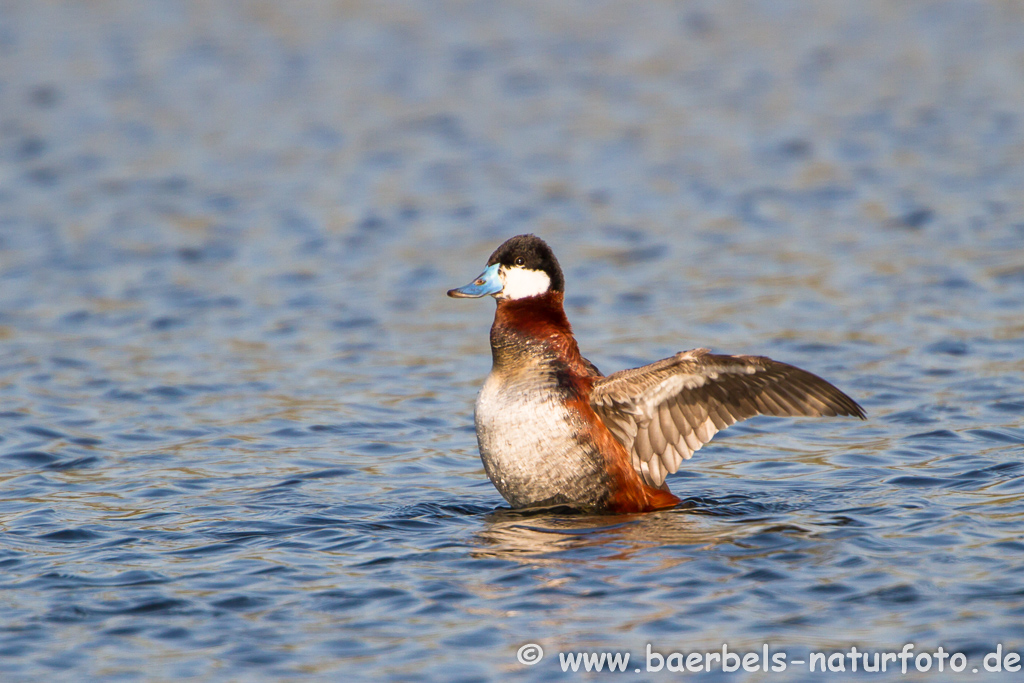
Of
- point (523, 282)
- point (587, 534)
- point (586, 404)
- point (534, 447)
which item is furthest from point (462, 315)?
point (587, 534)

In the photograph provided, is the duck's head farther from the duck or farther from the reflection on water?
the reflection on water

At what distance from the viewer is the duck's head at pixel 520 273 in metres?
7.70

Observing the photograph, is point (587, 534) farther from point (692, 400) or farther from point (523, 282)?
point (523, 282)

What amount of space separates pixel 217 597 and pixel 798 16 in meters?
18.3

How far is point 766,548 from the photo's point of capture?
6777mm

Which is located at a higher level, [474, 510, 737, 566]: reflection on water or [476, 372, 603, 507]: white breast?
[476, 372, 603, 507]: white breast

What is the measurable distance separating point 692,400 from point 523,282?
1182mm

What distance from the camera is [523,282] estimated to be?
7754mm

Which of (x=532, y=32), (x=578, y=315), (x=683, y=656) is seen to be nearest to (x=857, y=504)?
(x=683, y=656)

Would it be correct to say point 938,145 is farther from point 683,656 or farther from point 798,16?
point 683,656

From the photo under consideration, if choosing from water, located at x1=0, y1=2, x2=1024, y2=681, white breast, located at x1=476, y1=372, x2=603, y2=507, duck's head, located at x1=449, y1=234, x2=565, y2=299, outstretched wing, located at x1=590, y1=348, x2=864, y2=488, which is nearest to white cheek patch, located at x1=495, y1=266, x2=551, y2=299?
duck's head, located at x1=449, y1=234, x2=565, y2=299

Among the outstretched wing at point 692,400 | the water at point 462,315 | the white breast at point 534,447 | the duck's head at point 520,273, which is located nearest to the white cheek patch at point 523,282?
the duck's head at point 520,273

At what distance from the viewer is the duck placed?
733 cm

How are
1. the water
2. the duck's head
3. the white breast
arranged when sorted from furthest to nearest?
the duck's head < the white breast < the water
